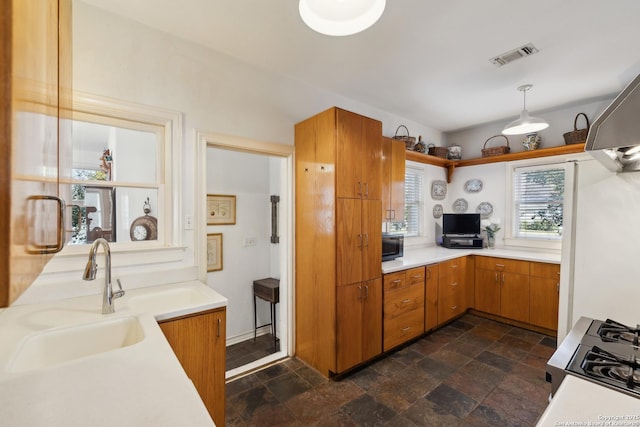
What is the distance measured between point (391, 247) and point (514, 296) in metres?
1.75

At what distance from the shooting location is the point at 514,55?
2.29 m

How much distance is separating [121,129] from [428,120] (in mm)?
3717

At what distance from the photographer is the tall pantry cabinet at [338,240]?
91.1 inches

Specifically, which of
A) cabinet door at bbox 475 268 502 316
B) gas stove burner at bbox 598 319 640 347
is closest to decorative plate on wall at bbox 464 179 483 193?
cabinet door at bbox 475 268 502 316

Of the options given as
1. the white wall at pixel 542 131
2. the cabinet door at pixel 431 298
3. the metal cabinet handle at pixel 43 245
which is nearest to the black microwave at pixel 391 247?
the cabinet door at pixel 431 298

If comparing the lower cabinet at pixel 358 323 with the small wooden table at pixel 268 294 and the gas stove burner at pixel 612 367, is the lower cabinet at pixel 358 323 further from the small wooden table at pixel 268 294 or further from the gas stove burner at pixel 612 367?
the gas stove burner at pixel 612 367

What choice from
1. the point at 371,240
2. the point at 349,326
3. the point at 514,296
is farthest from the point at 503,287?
the point at 349,326

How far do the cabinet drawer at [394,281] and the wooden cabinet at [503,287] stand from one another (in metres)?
1.58

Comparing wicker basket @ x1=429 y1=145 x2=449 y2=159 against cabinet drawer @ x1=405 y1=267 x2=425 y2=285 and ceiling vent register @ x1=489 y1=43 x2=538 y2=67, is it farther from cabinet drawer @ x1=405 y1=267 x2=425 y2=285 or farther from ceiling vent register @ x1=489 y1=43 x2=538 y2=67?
cabinet drawer @ x1=405 y1=267 x2=425 y2=285

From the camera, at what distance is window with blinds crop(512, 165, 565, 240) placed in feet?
11.7

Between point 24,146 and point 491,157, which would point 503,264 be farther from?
point 24,146

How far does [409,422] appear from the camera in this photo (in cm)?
190

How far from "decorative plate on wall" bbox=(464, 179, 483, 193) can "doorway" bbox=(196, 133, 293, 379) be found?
307cm

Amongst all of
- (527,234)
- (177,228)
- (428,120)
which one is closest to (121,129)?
(177,228)
